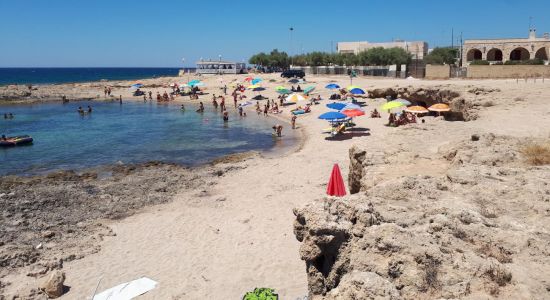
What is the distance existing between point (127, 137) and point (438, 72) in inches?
1192

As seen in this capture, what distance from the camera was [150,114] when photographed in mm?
39094

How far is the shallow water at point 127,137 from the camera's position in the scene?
68.4ft

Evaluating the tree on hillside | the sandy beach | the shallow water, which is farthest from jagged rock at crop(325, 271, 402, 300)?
the tree on hillside

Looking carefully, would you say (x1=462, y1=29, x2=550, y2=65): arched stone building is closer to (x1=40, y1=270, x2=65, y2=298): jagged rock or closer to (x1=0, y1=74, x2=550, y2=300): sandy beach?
(x1=0, y1=74, x2=550, y2=300): sandy beach

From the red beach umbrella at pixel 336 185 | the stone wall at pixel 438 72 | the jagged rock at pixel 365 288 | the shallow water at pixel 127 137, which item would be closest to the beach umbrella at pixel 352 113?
the shallow water at pixel 127 137

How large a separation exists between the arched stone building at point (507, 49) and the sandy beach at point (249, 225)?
115 feet

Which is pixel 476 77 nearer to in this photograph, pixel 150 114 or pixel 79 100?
pixel 150 114

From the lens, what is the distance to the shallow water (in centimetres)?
2084

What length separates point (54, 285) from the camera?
811cm

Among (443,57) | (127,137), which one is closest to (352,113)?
(127,137)

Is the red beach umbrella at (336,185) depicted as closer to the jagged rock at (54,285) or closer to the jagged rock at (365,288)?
the jagged rock at (54,285)

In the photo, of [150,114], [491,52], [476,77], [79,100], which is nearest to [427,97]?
[476,77]

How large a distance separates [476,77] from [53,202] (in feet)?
121

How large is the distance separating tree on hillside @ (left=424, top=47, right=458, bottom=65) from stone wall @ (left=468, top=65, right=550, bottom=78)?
2523cm
